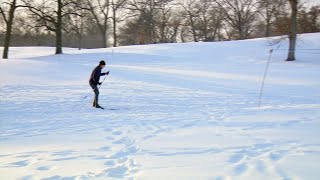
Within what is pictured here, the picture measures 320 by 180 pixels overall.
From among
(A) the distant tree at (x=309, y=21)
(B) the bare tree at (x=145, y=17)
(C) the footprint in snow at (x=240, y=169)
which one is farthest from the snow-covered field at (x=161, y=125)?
(B) the bare tree at (x=145, y=17)

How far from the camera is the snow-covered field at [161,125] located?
6602 millimetres

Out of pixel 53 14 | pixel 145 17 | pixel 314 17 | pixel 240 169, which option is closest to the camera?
pixel 240 169

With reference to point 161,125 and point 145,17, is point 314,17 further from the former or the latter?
point 161,125

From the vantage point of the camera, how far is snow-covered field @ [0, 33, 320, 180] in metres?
6.60

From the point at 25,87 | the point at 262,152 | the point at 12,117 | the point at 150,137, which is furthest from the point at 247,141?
the point at 25,87

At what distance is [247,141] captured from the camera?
329 inches

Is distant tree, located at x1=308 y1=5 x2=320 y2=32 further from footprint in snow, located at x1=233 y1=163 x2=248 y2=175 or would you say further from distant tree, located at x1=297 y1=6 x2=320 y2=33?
footprint in snow, located at x1=233 y1=163 x2=248 y2=175

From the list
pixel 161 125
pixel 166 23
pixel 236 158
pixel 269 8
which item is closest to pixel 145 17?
pixel 166 23

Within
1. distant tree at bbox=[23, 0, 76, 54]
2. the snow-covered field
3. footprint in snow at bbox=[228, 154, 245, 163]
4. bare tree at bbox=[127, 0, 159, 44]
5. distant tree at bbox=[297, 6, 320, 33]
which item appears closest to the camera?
the snow-covered field

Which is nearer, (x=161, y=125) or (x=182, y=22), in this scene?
(x=161, y=125)

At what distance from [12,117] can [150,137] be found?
5.55 meters

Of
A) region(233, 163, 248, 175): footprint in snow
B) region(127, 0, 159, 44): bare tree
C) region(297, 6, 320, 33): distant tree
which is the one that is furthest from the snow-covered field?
region(127, 0, 159, 44): bare tree

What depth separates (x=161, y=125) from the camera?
36.3 ft

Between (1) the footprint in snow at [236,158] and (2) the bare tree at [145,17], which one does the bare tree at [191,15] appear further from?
(1) the footprint in snow at [236,158]
